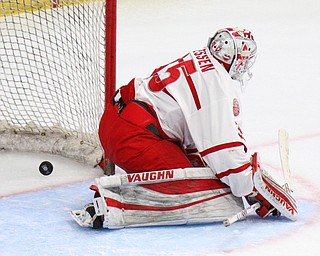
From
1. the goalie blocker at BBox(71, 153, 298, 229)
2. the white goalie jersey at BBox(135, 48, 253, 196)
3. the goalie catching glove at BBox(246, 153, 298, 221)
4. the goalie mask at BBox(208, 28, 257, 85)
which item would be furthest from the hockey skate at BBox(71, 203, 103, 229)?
the goalie mask at BBox(208, 28, 257, 85)

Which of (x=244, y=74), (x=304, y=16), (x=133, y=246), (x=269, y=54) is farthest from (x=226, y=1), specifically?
(x=133, y=246)

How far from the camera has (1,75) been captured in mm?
4199

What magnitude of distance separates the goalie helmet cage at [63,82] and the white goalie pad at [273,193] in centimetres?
84

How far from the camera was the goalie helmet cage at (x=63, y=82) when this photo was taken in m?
3.28

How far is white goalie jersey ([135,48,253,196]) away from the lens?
258 centimetres

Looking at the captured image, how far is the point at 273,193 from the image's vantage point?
8.68ft

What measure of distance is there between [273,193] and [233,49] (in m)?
0.48

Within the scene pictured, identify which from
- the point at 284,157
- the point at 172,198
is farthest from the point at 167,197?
the point at 284,157

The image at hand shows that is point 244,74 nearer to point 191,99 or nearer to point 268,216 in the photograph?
point 191,99

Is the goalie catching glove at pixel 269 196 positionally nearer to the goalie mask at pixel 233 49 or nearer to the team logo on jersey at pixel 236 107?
the team logo on jersey at pixel 236 107

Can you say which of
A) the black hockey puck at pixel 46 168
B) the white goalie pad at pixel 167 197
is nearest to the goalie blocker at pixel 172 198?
the white goalie pad at pixel 167 197

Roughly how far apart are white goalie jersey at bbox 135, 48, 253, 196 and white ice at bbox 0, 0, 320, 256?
21 cm

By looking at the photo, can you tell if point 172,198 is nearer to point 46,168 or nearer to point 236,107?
point 236,107

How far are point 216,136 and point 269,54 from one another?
278 centimetres
